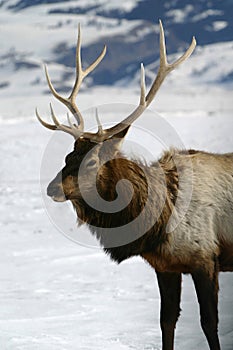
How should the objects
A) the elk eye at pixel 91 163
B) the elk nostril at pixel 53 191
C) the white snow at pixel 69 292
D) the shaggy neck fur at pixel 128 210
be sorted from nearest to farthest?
the elk nostril at pixel 53 191, the elk eye at pixel 91 163, the shaggy neck fur at pixel 128 210, the white snow at pixel 69 292

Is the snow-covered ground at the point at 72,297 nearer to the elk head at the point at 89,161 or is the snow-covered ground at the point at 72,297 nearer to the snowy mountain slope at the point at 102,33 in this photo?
the elk head at the point at 89,161

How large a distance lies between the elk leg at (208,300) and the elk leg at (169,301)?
0.27 meters

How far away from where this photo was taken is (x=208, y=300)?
193 inches

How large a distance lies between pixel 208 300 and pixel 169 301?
37 centimetres

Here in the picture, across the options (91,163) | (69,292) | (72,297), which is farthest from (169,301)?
(69,292)

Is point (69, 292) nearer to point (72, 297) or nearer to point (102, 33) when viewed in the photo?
point (72, 297)

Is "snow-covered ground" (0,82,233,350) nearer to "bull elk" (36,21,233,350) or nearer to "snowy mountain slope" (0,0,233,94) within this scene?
"bull elk" (36,21,233,350)

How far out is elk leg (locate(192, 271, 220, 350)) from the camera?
4.85m

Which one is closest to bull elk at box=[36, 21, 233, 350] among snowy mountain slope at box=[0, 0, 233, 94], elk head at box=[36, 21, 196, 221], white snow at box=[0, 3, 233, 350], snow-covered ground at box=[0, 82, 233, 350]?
elk head at box=[36, 21, 196, 221]

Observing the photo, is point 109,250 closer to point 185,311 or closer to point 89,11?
point 185,311

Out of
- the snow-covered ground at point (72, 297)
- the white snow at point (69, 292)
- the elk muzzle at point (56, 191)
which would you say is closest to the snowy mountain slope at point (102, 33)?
the white snow at point (69, 292)

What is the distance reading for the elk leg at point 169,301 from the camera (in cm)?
516

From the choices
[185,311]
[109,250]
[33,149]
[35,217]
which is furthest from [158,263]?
[33,149]

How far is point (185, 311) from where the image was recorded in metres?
6.73
